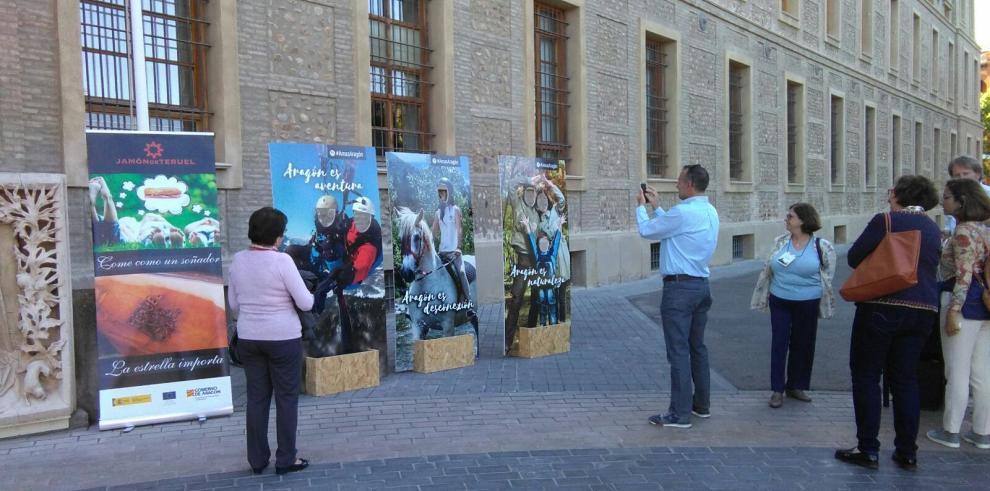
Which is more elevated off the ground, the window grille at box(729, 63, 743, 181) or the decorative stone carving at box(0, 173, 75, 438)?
the window grille at box(729, 63, 743, 181)

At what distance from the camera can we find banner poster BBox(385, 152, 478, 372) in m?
7.42

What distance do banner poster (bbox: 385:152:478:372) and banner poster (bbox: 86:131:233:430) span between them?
5.77ft

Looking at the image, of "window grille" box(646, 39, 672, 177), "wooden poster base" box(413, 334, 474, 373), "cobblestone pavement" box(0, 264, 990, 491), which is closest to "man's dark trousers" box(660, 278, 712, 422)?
"cobblestone pavement" box(0, 264, 990, 491)

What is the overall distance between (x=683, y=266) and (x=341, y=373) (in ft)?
10.2

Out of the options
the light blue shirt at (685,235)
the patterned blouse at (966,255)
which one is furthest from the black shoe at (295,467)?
the patterned blouse at (966,255)

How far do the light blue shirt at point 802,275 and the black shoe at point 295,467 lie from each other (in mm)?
3986

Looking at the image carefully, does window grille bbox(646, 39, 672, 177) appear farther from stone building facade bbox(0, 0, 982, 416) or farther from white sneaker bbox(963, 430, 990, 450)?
white sneaker bbox(963, 430, 990, 450)

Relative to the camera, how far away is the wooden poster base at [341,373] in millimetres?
6812

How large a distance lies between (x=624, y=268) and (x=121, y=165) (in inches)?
441

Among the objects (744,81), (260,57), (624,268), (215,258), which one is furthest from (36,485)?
(744,81)

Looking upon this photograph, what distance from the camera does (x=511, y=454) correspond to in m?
5.25

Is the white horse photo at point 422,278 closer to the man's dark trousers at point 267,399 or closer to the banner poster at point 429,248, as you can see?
the banner poster at point 429,248

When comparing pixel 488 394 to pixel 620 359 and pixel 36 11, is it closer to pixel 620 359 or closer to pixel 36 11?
pixel 620 359

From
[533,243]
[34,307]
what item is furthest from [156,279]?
[533,243]
